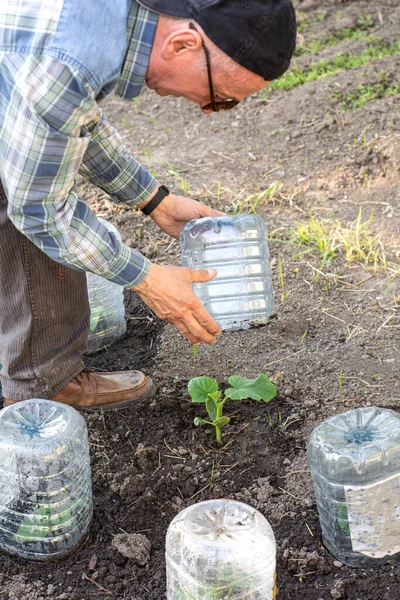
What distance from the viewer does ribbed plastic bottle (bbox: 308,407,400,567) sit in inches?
102

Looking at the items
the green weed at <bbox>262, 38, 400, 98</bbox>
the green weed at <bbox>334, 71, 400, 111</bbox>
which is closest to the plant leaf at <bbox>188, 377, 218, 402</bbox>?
the green weed at <bbox>334, 71, 400, 111</bbox>

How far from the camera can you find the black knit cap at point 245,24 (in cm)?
239

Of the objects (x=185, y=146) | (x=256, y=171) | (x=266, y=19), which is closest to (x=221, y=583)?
(x=266, y=19)

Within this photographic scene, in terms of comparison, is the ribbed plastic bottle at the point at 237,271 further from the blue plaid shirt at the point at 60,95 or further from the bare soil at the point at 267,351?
the blue plaid shirt at the point at 60,95

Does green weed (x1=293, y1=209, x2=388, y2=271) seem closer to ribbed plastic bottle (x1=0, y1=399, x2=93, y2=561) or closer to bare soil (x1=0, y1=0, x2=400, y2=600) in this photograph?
bare soil (x1=0, y1=0, x2=400, y2=600)

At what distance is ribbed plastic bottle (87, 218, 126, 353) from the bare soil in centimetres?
8

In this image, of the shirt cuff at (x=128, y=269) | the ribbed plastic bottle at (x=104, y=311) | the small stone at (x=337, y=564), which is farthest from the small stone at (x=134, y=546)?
the ribbed plastic bottle at (x=104, y=311)

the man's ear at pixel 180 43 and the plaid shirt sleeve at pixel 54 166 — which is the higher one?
the man's ear at pixel 180 43

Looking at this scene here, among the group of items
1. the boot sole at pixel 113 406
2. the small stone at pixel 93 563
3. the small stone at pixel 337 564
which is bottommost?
the small stone at pixel 337 564

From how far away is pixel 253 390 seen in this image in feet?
10.3

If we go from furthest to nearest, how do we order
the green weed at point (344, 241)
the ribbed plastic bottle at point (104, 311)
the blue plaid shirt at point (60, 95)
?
1. the green weed at point (344, 241)
2. the ribbed plastic bottle at point (104, 311)
3. the blue plaid shirt at point (60, 95)

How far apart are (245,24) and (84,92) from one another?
0.50m

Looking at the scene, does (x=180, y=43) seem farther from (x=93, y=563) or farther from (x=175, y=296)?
(x=93, y=563)

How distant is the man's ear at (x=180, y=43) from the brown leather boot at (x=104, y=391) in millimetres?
1430
